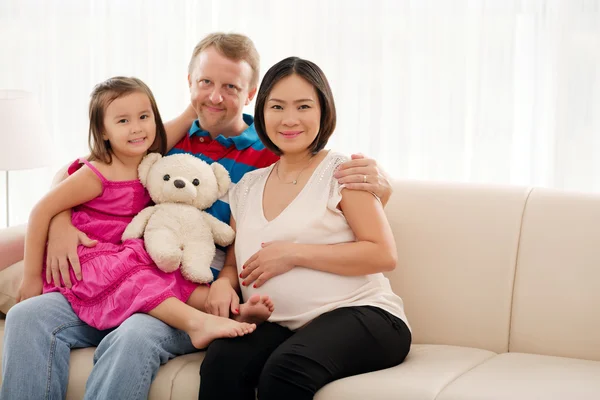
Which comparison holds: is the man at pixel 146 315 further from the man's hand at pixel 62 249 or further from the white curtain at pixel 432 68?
the white curtain at pixel 432 68

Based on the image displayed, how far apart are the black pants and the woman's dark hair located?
0.50 metres

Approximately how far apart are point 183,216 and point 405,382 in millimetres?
786

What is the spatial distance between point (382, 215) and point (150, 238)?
638 mm

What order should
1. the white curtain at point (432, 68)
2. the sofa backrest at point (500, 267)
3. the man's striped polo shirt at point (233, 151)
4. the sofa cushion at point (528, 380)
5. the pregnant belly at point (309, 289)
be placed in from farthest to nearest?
the white curtain at point (432, 68) → the man's striped polo shirt at point (233, 151) → the sofa backrest at point (500, 267) → the pregnant belly at point (309, 289) → the sofa cushion at point (528, 380)

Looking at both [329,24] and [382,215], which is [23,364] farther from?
[329,24]

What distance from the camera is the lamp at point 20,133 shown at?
9.83ft

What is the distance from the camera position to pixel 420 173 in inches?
126

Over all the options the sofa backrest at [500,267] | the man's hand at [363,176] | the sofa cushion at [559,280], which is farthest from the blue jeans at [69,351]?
the sofa cushion at [559,280]

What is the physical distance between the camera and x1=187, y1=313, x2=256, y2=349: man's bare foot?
6.72 ft

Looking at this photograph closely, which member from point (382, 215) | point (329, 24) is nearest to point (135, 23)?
point (329, 24)

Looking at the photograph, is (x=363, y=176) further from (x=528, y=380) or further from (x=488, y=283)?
(x=528, y=380)

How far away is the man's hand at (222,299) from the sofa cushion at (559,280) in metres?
0.78

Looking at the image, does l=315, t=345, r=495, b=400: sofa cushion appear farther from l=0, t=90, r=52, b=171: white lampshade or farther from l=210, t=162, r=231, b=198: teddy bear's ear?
l=0, t=90, r=52, b=171: white lampshade

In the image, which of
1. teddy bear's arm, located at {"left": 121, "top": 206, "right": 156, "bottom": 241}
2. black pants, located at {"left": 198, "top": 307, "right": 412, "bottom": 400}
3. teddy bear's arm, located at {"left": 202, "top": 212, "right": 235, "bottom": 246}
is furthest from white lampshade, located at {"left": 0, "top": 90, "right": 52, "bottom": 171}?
black pants, located at {"left": 198, "top": 307, "right": 412, "bottom": 400}
